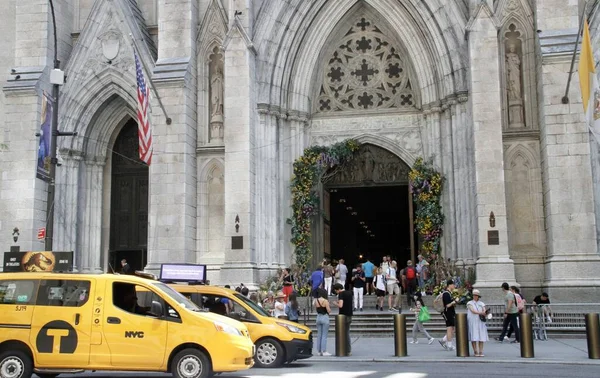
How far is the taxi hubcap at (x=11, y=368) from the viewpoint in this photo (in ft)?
36.6

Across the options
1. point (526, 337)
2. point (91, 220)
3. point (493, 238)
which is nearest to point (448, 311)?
point (526, 337)

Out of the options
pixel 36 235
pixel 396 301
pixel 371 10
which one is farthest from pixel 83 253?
pixel 371 10

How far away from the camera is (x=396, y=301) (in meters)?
21.5

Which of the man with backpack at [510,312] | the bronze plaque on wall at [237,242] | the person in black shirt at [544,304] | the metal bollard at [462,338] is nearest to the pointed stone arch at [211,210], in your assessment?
the bronze plaque on wall at [237,242]

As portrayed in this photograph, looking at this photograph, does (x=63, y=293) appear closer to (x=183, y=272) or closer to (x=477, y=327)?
(x=183, y=272)

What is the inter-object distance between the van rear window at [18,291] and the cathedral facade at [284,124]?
993 cm

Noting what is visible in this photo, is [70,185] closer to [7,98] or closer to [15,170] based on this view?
[15,170]

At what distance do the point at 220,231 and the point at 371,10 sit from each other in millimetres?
9385

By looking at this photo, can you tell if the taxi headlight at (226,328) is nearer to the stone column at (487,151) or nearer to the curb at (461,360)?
the curb at (461,360)

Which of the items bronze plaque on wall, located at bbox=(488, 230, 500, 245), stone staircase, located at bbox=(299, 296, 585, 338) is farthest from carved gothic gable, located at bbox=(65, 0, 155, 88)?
bronze plaque on wall, located at bbox=(488, 230, 500, 245)

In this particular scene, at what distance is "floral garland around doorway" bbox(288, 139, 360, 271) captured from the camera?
78.2 feet

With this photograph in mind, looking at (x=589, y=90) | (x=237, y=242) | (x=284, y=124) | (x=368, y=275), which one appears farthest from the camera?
(x=284, y=124)

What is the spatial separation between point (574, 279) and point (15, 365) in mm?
15010

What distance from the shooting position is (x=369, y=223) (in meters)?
43.6
